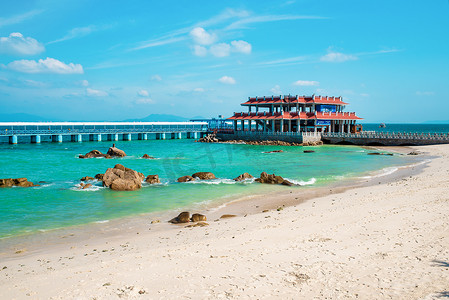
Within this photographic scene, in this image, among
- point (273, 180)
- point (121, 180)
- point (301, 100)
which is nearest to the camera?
point (121, 180)

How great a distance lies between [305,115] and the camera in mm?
66125

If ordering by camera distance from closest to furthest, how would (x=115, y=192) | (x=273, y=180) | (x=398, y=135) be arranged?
(x=115, y=192)
(x=273, y=180)
(x=398, y=135)

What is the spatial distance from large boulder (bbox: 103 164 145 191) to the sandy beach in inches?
344

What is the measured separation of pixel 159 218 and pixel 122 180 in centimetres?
806

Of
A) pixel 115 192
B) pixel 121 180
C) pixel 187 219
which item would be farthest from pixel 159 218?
pixel 121 180

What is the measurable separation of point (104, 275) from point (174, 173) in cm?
2333

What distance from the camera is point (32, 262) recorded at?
1020 cm

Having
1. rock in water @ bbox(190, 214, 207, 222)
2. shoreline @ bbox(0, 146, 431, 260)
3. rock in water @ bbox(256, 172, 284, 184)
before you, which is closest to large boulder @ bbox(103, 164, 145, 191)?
shoreline @ bbox(0, 146, 431, 260)

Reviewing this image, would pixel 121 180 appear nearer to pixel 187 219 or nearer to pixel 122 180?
pixel 122 180

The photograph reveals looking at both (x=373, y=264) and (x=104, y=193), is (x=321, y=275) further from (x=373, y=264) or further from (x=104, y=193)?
(x=104, y=193)

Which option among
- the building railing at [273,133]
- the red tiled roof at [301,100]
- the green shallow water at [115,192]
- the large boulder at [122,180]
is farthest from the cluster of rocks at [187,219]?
the red tiled roof at [301,100]

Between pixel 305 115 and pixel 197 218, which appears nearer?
pixel 197 218

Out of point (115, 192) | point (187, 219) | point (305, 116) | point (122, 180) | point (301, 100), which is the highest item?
point (301, 100)

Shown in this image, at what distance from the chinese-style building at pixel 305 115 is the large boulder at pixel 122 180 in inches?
1773
